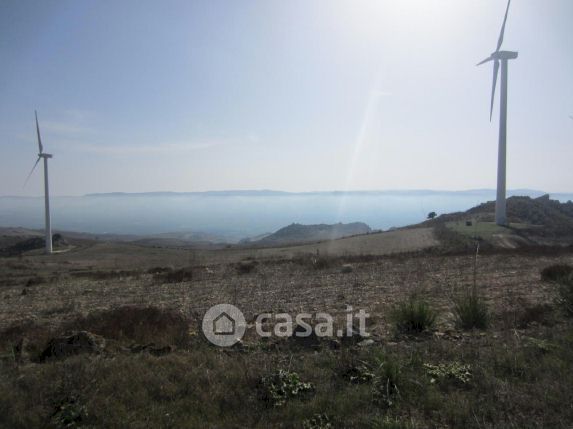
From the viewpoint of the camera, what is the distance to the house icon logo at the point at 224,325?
6.91 meters

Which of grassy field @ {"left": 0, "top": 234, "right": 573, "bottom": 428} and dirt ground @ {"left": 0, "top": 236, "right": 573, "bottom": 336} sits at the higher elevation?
grassy field @ {"left": 0, "top": 234, "right": 573, "bottom": 428}

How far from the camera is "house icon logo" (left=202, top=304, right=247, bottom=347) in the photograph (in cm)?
691

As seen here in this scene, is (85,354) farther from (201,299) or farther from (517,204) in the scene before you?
(517,204)

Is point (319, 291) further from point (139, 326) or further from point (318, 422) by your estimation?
point (318, 422)

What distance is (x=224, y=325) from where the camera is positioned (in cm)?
802

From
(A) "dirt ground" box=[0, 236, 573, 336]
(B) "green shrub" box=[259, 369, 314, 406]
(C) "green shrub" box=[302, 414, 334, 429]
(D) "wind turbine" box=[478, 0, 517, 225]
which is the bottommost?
(A) "dirt ground" box=[0, 236, 573, 336]

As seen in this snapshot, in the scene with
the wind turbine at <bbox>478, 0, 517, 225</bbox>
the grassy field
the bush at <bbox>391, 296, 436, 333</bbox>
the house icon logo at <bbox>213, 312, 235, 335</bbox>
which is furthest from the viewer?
the wind turbine at <bbox>478, 0, 517, 225</bbox>

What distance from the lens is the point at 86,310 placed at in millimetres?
11641

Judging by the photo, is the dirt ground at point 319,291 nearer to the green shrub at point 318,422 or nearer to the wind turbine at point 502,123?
the green shrub at point 318,422

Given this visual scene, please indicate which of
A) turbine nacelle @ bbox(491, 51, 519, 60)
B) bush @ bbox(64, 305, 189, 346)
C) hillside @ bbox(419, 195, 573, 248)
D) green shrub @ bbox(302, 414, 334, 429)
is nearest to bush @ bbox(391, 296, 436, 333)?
green shrub @ bbox(302, 414, 334, 429)

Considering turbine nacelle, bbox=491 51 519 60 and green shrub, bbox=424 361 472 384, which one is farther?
turbine nacelle, bbox=491 51 519 60

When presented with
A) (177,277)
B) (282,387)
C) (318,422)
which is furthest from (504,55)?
(318,422)

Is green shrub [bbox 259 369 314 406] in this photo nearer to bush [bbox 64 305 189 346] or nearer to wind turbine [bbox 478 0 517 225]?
bush [bbox 64 305 189 346]

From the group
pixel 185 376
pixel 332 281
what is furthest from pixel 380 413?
pixel 332 281
